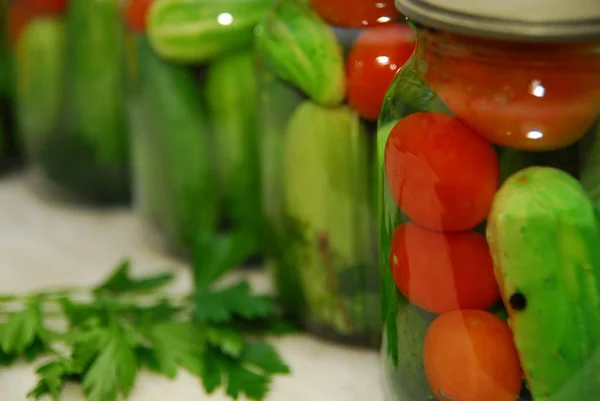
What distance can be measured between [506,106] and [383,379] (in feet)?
0.73

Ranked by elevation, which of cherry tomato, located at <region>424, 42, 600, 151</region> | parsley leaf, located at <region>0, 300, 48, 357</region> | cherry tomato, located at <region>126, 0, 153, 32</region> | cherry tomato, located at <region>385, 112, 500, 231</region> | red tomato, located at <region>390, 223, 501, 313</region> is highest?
cherry tomato, located at <region>126, 0, 153, 32</region>

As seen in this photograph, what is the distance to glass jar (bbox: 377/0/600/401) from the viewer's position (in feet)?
1.52

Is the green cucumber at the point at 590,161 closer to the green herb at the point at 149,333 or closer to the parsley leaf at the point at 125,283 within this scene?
the green herb at the point at 149,333

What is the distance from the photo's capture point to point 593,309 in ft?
1.55

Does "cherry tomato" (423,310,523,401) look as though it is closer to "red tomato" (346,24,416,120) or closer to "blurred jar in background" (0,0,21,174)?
"red tomato" (346,24,416,120)

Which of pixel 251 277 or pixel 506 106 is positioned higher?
pixel 506 106

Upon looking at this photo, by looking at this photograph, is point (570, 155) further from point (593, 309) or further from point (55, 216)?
point (55, 216)

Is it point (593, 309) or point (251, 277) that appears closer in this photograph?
point (593, 309)

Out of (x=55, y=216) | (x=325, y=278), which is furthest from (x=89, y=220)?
(x=325, y=278)

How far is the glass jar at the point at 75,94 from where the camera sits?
34.1 inches

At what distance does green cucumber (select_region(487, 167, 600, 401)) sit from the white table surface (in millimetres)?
185

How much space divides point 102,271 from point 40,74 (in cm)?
22

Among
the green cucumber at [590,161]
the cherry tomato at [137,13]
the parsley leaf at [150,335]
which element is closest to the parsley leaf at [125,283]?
the parsley leaf at [150,335]

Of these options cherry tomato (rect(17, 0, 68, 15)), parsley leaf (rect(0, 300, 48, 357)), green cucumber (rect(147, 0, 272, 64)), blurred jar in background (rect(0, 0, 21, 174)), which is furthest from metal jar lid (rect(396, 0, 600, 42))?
blurred jar in background (rect(0, 0, 21, 174))
